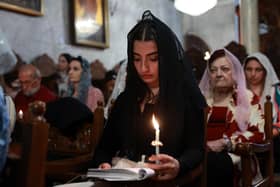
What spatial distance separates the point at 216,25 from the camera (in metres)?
9.69

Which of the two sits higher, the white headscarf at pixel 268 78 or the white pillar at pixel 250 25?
the white pillar at pixel 250 25

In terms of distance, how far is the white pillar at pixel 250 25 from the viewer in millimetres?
7809

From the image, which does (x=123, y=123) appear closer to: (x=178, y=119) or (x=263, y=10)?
(x=178, y=119)

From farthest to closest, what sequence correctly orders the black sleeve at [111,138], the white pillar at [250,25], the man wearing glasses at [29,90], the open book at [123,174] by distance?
the white pillar at [250,25] → the man wearing glasses at [29,90] → the black sleeve at [111,138] → the open book at [123,174]

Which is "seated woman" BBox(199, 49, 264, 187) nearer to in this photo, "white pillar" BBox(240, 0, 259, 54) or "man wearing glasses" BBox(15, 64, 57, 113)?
"man wearing glasses" BBox(15, 64, 57, 113)

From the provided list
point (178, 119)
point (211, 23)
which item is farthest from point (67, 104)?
point (211, 23)

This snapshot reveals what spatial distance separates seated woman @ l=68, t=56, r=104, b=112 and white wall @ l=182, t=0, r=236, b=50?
4557mm

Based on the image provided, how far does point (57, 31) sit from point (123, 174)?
15.4 feet

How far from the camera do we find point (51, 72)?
575 centimetres

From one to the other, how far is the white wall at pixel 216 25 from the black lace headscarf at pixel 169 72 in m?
7.41

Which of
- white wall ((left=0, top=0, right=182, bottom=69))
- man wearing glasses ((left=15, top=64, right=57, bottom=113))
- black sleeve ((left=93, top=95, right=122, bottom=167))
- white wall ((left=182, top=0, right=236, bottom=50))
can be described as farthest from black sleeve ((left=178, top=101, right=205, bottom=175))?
white wall ((left=182, top=0, right=236, bottom=50))

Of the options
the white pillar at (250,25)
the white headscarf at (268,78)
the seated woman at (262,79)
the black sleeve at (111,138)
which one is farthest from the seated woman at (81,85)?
the white pillar at (250,25)

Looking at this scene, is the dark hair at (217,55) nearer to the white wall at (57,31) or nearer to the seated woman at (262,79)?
the seated woman at (262,79)

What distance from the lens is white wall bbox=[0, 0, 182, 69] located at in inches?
217
